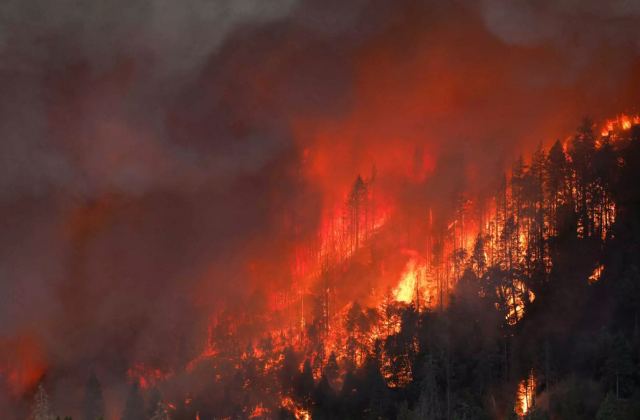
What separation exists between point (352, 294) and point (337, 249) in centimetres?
2282

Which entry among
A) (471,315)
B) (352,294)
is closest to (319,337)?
(352,294)

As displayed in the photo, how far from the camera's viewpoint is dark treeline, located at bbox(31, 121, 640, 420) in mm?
113875

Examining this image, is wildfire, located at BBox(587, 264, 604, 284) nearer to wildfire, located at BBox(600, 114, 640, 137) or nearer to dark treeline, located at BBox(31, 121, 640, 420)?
dark treeline, located at BBox(31, 121, 640, 420)

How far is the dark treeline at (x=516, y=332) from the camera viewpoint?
113875mm

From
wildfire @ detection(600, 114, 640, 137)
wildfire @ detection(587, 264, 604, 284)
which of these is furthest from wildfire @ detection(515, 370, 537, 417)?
wildfire @ detection(600, 114, 640, 137)

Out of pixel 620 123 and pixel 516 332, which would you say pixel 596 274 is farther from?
pixel 620 123

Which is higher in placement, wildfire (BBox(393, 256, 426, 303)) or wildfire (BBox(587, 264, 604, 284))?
wildfire (BBox(393, 256, 426, 303))

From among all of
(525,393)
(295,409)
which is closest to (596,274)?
(525,393)

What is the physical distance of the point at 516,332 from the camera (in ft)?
419

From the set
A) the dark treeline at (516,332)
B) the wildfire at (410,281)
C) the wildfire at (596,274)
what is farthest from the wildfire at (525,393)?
the wildfire at (410,281)

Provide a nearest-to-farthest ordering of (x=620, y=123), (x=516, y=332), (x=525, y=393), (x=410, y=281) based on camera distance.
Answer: (x=525, y=393) → (x=516, y=332) → (x=620, y=123) → (x=410, y=281)

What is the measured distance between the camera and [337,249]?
626 ft

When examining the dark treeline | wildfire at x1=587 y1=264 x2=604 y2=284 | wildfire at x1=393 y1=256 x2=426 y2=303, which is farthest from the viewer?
wildfire at x1=393 y1=256 x2=426 y2=303

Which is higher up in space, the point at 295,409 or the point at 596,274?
the point at 596,274
